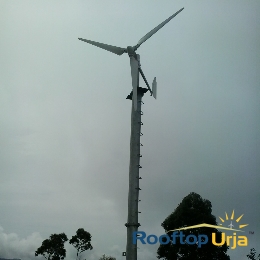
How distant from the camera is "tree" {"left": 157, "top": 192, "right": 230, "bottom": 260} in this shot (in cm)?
5147

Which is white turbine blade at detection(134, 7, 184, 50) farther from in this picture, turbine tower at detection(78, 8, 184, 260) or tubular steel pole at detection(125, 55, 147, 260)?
tubular steel pole at detection(125, 55, 147, 260)

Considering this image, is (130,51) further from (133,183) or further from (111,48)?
(133,183)

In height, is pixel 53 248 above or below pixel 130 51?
below

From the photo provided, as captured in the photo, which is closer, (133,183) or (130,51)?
(133,183)

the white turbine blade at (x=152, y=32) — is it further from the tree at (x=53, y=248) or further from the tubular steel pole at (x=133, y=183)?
the tree at (x=53, y=248)

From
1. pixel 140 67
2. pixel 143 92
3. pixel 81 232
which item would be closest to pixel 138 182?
pixel 143 92

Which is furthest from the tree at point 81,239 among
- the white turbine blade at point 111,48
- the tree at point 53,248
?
the white turbine blade at point 111,48

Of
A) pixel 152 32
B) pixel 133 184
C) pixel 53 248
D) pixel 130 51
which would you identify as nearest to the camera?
pixel 133 184

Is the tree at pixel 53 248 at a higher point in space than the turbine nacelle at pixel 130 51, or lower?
lower

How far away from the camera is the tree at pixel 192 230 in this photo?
51469mm

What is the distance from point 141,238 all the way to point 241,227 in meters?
17.7

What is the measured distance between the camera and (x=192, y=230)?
53.8 meters

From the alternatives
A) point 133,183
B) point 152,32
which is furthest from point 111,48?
point 133,183

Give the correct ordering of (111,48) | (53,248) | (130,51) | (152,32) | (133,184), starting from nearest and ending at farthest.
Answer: (133,184)
(130,51)
(152,32)
(111,48)
(53,248)
